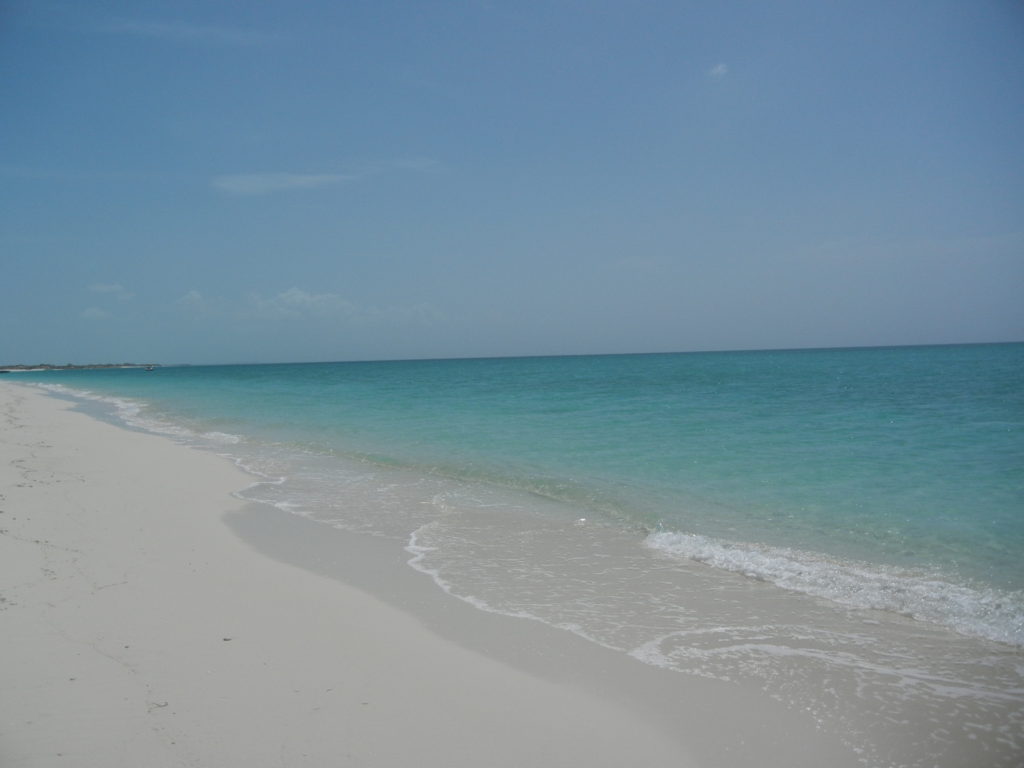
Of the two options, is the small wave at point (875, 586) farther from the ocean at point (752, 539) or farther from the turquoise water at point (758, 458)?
the turquoise water at point (758, 458)

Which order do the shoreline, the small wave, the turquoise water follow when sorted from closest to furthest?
the shoreline < the small wave < the turquoise water

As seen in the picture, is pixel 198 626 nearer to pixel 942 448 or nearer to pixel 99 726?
pixel 99 726

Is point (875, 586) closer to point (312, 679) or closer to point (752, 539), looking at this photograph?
point (752, 539)

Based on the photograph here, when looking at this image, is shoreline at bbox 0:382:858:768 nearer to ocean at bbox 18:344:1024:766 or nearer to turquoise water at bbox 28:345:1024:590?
ocean at bbox 18:344:1024:766

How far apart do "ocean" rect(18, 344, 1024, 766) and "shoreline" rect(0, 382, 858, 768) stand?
46 cm

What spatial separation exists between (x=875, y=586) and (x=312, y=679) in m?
5.09

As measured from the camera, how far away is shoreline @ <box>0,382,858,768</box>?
134 inches

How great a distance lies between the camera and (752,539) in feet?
24.9

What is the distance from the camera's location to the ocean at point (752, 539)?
428 cm

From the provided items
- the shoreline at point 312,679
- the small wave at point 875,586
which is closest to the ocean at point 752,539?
the small wave at point 875,586

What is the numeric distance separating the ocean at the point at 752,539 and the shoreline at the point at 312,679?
459 millimetres

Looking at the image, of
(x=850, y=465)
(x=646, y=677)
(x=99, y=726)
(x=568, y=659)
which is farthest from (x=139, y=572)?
(x=850, y=465)

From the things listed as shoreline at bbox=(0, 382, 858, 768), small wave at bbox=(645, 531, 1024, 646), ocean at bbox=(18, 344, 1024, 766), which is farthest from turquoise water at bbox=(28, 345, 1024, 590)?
shoreline at bbox=(0, 382, 858, 768)

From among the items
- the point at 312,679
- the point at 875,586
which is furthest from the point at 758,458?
the point at 312,679
